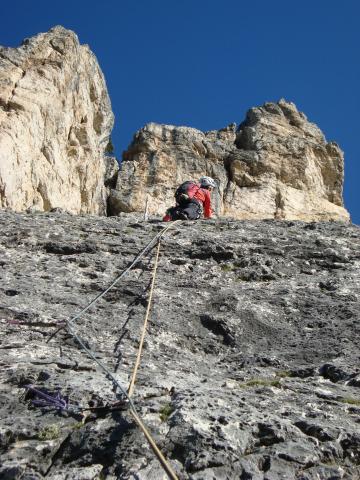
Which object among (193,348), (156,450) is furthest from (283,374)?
(156,450)

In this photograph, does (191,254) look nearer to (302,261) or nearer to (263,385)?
(302,261)

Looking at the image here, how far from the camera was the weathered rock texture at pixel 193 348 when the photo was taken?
17.4 ft

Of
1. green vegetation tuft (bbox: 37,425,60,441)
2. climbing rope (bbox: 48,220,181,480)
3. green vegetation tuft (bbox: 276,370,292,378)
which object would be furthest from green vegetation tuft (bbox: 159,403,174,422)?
green vegetation tuft (bbox: 276,370,292,378)

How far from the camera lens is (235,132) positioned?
1984 inches

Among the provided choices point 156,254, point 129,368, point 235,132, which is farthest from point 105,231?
point 235,132

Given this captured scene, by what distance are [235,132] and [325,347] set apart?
43499mm

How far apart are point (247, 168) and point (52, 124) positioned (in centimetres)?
2033

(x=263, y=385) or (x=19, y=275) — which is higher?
(x=19, y=275)

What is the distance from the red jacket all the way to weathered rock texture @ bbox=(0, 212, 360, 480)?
2744 mm

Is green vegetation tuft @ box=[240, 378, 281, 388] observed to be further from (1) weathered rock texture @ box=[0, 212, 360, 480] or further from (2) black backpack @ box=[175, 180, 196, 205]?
(2) black backpack @ box=[175, 180, 196, 205]

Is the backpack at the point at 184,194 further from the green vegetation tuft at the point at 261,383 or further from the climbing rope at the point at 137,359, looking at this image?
the green vegetation tuft at the point at 261,383

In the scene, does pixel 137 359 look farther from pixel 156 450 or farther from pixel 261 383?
pixel 156 450

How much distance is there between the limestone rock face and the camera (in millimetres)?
24953

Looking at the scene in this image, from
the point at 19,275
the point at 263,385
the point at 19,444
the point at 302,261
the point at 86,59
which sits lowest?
the point at 19,444
